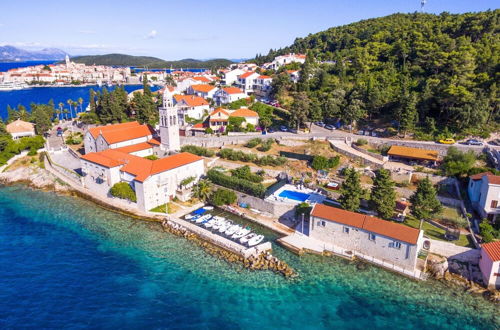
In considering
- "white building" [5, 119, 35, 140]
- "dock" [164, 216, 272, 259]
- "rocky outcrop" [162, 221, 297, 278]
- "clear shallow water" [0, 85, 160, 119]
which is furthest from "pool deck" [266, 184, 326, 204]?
"clear shallow water" [0, 85, 160, 119]

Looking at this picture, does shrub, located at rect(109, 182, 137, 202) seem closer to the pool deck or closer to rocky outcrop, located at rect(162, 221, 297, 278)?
rocky outcrop, located at rect(162, 221, 297, 278)

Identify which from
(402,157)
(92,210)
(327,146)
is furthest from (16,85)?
(402,157)

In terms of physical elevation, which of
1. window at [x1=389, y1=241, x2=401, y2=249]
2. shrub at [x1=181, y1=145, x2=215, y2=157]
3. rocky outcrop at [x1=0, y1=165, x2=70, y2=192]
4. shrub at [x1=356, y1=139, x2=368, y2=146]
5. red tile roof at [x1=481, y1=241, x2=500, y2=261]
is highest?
shrub at [x1=356, y1=139, x2=368, y2=146]

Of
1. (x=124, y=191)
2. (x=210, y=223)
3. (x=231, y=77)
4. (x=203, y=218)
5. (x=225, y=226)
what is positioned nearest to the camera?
(x=225, y=226)

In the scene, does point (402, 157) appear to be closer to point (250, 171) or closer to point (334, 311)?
point (250, 171)

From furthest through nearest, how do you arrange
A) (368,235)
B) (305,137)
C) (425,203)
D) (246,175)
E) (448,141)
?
(305,137) → (448,141) → (246,175) → (425,203) → (368,235)

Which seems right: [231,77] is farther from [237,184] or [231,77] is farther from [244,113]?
[237,184]

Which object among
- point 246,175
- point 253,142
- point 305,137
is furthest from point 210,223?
point 305,137
